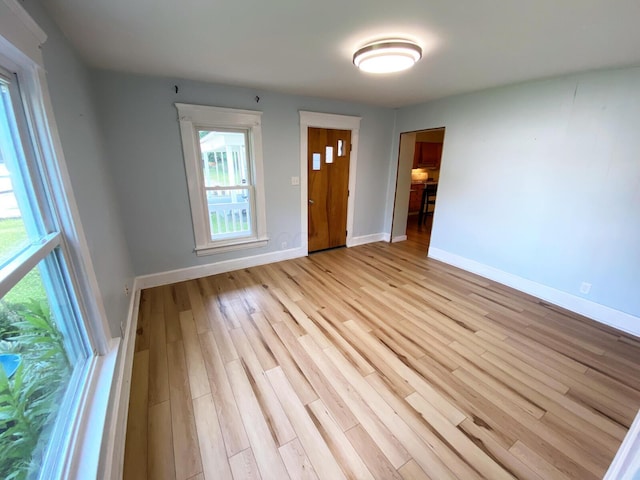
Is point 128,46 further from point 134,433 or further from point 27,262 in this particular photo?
point 134,433

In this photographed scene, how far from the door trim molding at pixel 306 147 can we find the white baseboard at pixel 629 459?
360 centimetres

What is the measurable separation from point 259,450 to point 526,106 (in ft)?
13.1

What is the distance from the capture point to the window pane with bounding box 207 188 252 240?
3.34 meters

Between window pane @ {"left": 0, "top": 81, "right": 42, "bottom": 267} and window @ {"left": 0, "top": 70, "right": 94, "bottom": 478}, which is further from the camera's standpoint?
window pane @ {"left": 0, "top": 81, "right": 42, "bottom": 267}

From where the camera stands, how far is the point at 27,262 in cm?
93

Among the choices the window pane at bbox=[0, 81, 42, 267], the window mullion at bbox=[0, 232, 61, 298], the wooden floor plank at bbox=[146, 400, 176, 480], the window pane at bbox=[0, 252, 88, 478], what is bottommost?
the wooden floor plank at bbox=[146, 400, 176, 480]

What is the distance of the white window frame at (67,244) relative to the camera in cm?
98

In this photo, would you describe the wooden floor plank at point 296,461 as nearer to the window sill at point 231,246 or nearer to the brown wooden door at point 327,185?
the window sill at point 231,246

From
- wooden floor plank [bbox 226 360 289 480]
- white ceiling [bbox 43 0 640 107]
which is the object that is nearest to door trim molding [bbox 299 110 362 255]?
white ceiling [bbox 43 0 640 107]

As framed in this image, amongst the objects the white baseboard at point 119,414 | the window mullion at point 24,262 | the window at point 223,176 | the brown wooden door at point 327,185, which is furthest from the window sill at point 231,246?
the window mullion at point 24,262

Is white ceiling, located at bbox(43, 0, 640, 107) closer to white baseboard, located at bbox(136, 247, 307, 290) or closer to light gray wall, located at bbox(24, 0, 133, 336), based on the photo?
light gray wall, located at bbox(24, 0, 133, 336)

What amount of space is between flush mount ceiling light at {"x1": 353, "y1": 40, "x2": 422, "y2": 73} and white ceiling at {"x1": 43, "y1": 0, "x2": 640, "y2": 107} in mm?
72

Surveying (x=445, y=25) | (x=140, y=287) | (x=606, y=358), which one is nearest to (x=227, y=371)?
(x=140, y=287)

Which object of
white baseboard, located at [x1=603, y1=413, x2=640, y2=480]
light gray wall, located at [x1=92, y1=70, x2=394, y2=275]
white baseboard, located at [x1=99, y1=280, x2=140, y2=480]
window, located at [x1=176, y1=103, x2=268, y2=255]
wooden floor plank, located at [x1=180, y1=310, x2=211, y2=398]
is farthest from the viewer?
window, located at [x1=176, y1=103, x2=268, y2=255]
